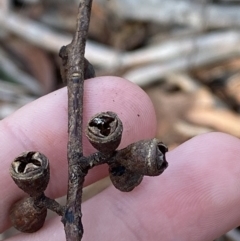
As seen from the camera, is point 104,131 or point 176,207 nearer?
point 104,131

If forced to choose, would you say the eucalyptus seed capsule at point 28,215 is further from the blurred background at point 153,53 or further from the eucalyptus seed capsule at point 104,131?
the blurred background at point 153,53

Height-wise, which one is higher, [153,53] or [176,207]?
[176,207]

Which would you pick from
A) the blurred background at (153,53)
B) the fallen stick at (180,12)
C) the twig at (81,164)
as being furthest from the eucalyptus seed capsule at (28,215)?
the fallen stick at (180,12)

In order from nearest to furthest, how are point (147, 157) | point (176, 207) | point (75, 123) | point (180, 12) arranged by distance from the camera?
point (147, 157), point (75, 123), point (176, 207), point (180, 12)

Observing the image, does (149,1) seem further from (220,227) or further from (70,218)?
(70,218)

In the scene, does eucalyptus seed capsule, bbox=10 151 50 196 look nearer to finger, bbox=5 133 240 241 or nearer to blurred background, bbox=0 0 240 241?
finger, bbox=5 133 240 241

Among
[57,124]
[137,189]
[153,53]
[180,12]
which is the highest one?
[57,124]

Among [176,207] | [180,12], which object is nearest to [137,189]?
[176,207]

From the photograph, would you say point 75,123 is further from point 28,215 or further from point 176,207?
point 176,207
